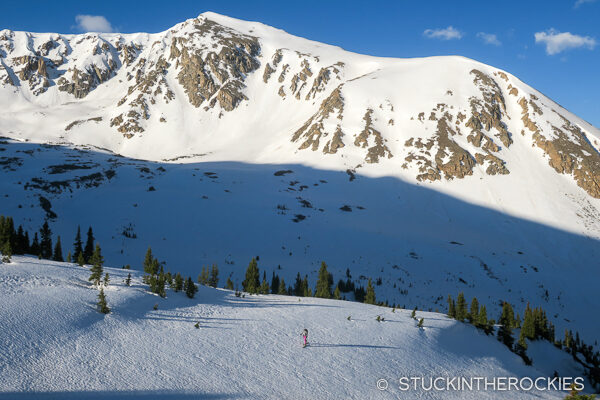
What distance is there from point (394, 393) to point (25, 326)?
54.2 ft

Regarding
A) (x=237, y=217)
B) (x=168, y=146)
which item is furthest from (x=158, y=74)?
(x=237, y=217)

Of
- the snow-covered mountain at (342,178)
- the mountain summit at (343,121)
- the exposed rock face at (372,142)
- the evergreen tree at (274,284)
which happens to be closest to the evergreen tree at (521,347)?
the snow-covered mountain at (342,178)

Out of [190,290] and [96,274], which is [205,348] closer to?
[190,290]

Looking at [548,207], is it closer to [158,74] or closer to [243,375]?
[243,375]

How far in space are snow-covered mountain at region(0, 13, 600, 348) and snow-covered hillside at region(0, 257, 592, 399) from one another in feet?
76.0

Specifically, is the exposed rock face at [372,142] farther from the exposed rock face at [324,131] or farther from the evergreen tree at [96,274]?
the evergreen tree at [96,274]

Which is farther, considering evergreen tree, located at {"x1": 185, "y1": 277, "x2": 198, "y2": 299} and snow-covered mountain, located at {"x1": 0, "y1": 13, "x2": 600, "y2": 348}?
snow-covered mountain, located at {"x1": 0, "y1": 13, "x2": 600, "y2": 348}

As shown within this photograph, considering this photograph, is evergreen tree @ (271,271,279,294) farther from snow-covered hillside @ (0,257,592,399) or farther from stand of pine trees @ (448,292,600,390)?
stand of pine trees @ (448,292,600,390)

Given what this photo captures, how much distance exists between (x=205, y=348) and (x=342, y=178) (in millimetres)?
92331

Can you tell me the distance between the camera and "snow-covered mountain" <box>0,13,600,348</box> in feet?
187

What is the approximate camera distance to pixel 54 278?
894 inches

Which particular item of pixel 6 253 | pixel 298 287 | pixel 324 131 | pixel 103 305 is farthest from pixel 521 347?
pixel 324 131

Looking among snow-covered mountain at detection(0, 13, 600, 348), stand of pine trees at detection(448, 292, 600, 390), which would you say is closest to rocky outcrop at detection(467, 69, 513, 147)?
snow-covered mountain at detection(0, 13, 600, 348)

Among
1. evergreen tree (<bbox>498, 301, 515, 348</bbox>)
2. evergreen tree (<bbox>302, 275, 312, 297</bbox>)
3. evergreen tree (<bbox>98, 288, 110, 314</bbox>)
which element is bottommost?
evergreen tree (<bbox>302, 275, 312, 297</bbox>)
